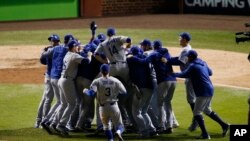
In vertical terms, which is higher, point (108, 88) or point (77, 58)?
point (77, 58)

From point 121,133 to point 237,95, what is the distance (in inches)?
210

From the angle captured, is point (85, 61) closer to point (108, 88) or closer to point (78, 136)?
point (108, 88)

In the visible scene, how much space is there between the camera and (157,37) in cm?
2919

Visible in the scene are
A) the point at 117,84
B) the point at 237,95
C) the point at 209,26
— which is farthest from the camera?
the point at 209,26

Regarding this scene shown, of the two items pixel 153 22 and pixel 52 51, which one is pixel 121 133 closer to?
pixel 52 51

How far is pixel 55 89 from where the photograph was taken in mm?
15523

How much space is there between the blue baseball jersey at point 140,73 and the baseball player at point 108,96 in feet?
2.72

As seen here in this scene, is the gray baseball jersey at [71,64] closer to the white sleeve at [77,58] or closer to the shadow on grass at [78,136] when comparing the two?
the white sleeve at [77,58]

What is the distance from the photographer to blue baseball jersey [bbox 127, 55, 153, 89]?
48.9ft

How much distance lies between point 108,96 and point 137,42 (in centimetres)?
1364

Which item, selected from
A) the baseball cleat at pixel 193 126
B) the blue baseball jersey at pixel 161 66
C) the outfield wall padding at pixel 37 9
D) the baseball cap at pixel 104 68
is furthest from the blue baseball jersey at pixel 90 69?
the outfield wall padding at pixel 37 9

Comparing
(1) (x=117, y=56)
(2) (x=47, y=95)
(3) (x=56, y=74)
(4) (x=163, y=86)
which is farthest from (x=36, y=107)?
(4) (x=163, y=86)

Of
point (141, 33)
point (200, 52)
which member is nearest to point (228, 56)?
point (200, 52)

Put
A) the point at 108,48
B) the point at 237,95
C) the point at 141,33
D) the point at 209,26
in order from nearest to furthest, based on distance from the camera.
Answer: the point at 108,48 < the point at 237,95 < the point at 141,33 < the point at 209,26
